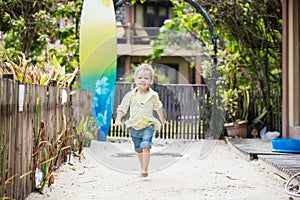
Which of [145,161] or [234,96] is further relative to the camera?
[234,96]

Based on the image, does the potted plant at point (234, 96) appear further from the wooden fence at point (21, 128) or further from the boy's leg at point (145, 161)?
the wooden fence at point (21, 128)

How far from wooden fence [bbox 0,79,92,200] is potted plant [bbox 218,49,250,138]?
4872 millimetres

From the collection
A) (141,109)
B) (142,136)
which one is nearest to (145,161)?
(142,136)

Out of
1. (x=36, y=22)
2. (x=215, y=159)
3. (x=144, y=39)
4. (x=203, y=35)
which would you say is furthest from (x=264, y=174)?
(x=144, y=39)

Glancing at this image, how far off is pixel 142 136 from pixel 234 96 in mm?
4783

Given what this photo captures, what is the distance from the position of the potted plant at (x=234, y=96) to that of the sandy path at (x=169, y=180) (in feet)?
8.33

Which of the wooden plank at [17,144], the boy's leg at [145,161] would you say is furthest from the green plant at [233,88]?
the wooden plank at [17,144]

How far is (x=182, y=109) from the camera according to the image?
9977 mm

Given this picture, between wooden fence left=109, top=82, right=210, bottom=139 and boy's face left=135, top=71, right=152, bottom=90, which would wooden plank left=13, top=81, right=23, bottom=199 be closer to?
boy's face left=135, top=71, right=152, bottom=90

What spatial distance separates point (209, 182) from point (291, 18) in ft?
12.6

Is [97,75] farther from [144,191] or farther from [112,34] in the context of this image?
[144,191]

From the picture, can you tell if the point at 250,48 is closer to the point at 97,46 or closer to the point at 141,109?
the point at 97,46

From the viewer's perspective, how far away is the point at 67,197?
3662 mm

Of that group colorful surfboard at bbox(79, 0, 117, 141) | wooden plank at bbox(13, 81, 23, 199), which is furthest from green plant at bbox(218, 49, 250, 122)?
wooden plank at bbox(13, 81, 23, 199)
